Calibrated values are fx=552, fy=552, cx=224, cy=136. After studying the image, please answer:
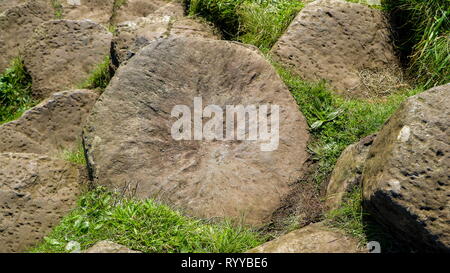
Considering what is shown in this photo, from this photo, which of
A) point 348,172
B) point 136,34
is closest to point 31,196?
point 136,34

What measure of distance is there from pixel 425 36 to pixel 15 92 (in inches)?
180

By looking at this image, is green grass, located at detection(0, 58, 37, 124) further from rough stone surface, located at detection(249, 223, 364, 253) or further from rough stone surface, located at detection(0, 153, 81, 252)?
rough stone surface, located at detection(249, 223, 364, 253)

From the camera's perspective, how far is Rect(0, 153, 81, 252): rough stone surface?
4.25 meters

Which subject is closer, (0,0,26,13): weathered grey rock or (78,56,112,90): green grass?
(78,56,112,90): green grass

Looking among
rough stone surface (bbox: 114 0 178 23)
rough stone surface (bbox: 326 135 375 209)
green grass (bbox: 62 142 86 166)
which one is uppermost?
rough stone surface (bbox: 326 135 375 209)

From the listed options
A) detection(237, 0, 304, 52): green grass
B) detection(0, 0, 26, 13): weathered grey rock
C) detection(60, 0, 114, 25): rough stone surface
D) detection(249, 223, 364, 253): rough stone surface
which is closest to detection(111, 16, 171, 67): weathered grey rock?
detection(237, 0, 304, 52): green grass

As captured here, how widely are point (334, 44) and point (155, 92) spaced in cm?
202

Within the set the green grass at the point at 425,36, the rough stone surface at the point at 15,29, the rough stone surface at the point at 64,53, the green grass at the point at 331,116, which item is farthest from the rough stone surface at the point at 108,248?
the rough stone surface at the point at 15,29

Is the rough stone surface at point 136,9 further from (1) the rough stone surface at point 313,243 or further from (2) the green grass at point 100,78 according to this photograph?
(1) the rough stone surface at point 313,243

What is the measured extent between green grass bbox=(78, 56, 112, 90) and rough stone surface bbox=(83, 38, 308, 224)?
1088 mm

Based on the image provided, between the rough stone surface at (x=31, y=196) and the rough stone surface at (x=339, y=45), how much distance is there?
2.36 metres

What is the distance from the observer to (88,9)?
23.9 feet

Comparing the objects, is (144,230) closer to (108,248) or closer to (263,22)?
(108,248)

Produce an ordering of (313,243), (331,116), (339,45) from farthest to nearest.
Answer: (339,45), (331,116), (313,243)
